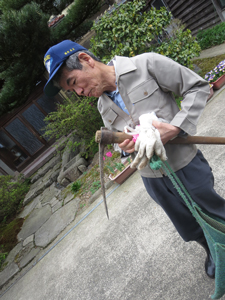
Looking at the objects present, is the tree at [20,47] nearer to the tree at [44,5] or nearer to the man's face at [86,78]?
the tree at [44,5]

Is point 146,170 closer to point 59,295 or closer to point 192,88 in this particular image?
point 192,88

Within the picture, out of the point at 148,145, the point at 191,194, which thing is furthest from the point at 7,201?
the point at 148,145

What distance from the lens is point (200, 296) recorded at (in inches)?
71.2

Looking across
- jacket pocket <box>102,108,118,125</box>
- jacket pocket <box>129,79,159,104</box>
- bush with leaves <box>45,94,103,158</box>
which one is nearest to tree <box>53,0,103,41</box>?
bush with leaves <box>45,94,103,158</box>

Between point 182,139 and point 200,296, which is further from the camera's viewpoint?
point 200,296

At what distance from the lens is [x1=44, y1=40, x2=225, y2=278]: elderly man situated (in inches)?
52.2

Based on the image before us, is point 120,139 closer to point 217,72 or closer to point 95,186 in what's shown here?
point 95,186

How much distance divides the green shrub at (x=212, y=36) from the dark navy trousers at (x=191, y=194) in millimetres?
7348

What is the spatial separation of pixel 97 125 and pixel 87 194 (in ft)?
6.41

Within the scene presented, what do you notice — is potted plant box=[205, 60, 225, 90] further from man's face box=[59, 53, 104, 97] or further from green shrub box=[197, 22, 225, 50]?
man's face box=[59, 53, 104, 97]

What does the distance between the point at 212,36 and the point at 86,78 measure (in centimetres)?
779

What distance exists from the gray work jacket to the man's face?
0.11 meters

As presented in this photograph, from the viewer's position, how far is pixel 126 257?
2.59 m

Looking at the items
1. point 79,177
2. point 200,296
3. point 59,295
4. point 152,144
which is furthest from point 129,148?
point 79,177
